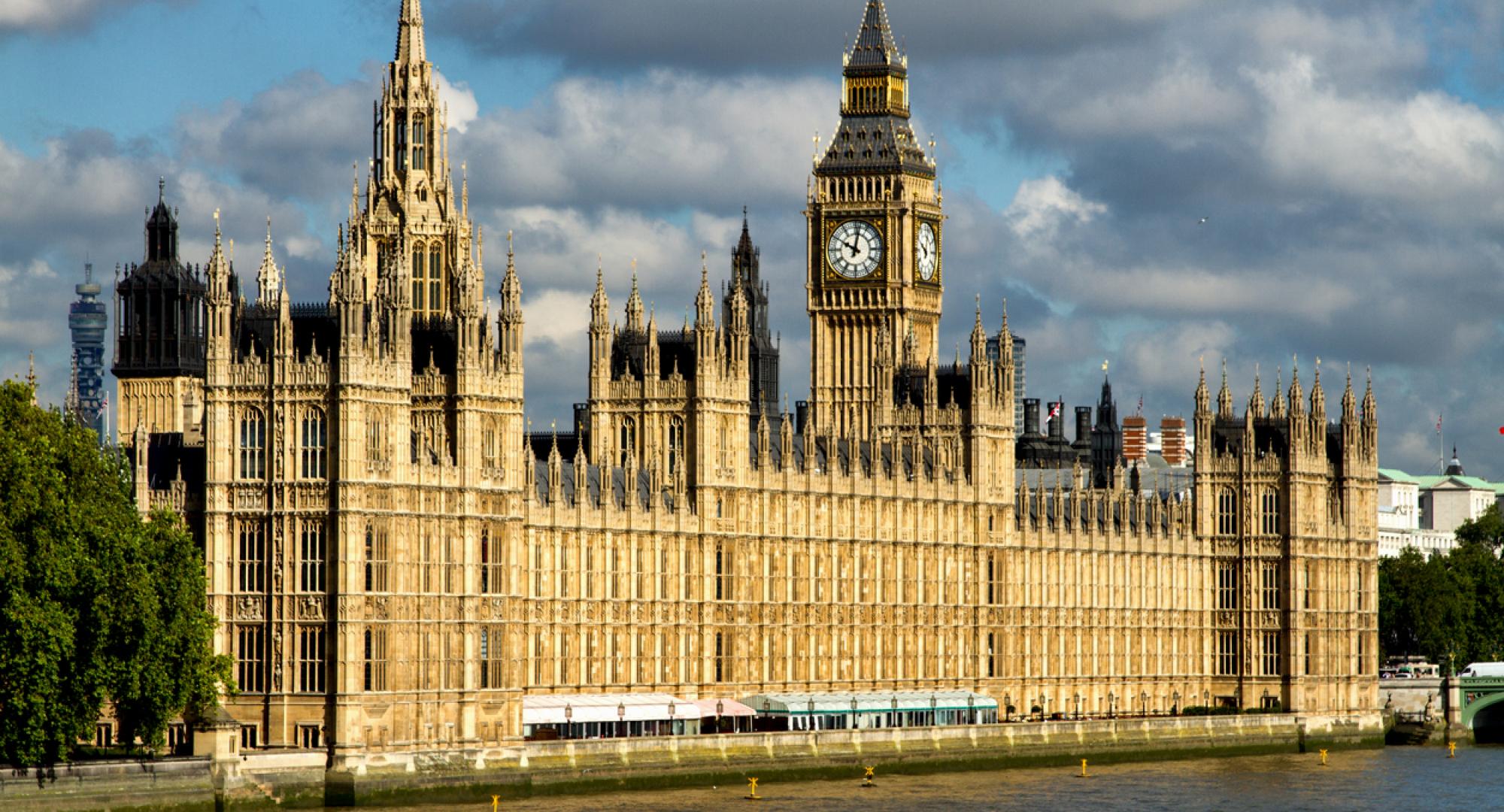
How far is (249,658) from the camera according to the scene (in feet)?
360

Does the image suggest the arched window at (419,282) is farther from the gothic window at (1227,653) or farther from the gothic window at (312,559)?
the gothic window at (1227,653)

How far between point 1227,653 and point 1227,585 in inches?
148

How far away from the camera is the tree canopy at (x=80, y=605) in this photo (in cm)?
9712

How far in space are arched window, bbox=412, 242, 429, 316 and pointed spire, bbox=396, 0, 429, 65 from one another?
858 centimetres

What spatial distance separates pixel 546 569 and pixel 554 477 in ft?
11.9

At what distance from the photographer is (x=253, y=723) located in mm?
109375

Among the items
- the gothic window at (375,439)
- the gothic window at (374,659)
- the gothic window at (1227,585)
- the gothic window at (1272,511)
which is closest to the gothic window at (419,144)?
the gothic window at (375,439)

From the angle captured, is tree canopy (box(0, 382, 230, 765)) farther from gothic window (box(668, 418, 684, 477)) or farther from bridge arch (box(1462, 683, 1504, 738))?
bridge arch (box(1462, 683, 1504, 738))

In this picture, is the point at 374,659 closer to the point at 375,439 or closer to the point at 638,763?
the point at 375,439

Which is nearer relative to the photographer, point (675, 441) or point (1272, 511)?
point (675, 441)

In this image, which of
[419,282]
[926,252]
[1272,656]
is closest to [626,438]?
[419,282]

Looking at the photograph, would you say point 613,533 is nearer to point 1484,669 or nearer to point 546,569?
point 546,569

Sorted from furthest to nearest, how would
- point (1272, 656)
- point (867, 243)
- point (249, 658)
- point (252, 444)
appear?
1. point (867, 243)
2. point (1272, 656)
3. point (252, 444)
4. point (249, 658)

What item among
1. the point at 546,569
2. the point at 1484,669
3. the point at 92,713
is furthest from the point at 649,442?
the point at 1484,669
